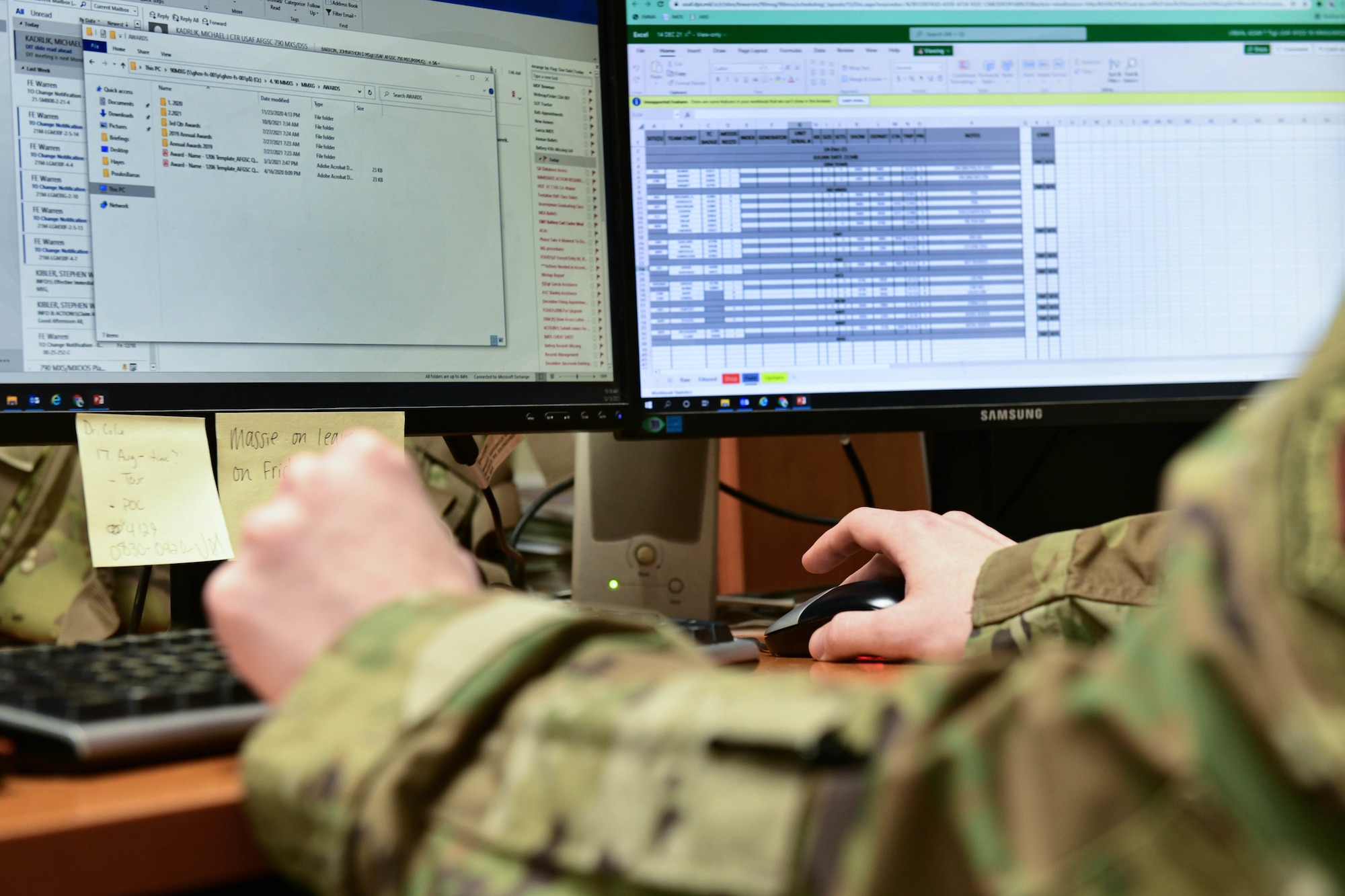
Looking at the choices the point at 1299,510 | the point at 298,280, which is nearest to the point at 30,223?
the point at 298,280

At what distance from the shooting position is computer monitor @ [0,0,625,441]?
24.5 inches

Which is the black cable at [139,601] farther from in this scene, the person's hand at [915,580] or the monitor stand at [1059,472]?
the monitor stand at [1059,472]

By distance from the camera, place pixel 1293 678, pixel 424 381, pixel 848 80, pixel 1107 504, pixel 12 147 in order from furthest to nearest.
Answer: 1. pixel 1107 504
2. pixel 848 80
3. pixel 424 381
4. pixel 12 147
5. pixel 1293 678

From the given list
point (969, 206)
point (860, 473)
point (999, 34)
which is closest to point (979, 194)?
point (969, 206)

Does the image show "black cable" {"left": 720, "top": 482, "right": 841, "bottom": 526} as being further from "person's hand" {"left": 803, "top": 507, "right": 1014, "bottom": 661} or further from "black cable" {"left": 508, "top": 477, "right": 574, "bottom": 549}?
"person's hand" {"left": 803, "top": 507, "right": 1014, "bottom": 661}

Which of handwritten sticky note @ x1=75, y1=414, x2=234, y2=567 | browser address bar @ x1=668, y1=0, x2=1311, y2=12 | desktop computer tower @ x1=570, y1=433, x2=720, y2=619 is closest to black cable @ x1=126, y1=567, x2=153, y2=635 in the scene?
handwritten sticky note @ x1=75, y1=414, x2=234, y2=567

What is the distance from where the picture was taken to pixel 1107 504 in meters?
1.04

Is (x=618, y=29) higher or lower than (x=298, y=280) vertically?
higher

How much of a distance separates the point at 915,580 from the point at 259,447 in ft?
1.34

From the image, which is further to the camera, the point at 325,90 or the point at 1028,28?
the point at 1028,28

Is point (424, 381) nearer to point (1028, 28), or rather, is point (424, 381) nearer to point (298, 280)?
point (298, 280)

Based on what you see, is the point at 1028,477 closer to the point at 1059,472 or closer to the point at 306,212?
the point at 1059,472

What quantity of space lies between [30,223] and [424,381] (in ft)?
0.78

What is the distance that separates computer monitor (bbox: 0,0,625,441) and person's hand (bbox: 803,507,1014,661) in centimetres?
22
